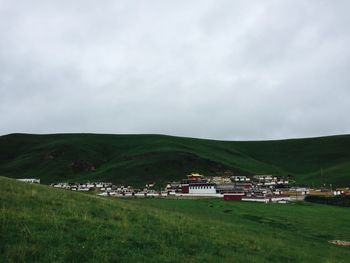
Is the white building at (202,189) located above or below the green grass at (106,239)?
above

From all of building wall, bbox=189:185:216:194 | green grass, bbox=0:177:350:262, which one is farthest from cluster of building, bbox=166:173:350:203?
green grass, bbox=0:177:350:262

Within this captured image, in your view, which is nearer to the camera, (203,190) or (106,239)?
(106,239)

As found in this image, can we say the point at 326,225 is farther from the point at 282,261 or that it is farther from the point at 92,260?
the point at 92,260


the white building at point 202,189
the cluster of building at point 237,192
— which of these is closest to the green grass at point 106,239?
the cluster of building at point 237,192

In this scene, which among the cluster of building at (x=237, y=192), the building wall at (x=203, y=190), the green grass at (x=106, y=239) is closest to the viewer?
the green grass at (x=106, y=239)

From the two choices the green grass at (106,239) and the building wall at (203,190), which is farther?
the building wall at (203,190)

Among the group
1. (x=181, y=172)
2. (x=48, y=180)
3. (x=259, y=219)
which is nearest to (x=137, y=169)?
(x=181, y=172)

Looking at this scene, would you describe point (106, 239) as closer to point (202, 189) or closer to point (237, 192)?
point (237, 192)

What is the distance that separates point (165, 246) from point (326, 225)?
3607cm

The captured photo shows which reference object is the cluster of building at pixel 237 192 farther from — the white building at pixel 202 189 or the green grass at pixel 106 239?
the green grass at pixel 106 239

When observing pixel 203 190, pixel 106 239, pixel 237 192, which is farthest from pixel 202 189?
pixel 106 239

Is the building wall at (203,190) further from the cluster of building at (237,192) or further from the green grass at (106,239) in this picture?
the green grass at (106,239)

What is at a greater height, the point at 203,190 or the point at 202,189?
the point at 202,189

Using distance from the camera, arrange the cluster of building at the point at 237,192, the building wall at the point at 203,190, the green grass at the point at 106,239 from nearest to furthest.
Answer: the green grass at the point at 106,239
the cluster of building at the point at 237,192
the building wall at the point at 203,190
